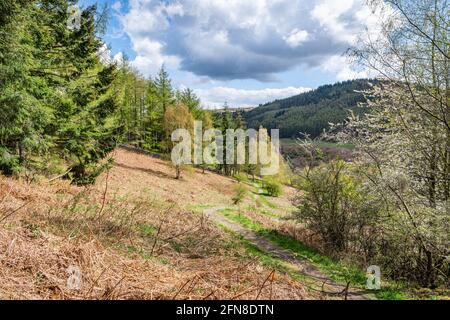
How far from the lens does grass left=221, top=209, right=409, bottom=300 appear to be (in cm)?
715

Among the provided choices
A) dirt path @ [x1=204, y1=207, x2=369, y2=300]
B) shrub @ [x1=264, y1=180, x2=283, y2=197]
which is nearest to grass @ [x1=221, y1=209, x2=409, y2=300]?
dirt path @ [x1=204, y1=207, x2=369, y2=300]

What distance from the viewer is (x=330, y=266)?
9.28 m

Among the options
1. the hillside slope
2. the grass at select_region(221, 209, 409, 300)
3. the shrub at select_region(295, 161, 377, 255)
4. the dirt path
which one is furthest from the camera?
the shrub at select_region(295, 161, 377, 255)

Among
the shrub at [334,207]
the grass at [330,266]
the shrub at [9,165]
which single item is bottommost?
the grass at [330,266]

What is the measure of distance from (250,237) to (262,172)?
1363 inches

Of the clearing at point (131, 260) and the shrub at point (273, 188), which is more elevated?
the clearing at point (131, 260)

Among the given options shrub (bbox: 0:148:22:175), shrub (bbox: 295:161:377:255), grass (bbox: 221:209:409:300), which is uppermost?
shrub (bbox: 0:148:22:175)

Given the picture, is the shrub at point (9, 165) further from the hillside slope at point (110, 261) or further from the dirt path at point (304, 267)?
the dirt path at point (304, 267)

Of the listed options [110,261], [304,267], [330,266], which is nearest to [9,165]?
[110,261]

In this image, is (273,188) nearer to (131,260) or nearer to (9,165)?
(9,165)

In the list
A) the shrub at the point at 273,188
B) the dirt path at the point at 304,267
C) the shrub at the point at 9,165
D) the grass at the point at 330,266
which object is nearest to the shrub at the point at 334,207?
the grass at the point at 330,266

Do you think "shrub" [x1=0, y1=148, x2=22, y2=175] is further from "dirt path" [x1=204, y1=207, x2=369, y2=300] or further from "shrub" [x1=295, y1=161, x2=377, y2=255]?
"shrub" [x1=295, y1=161, x2=377, y2=255]

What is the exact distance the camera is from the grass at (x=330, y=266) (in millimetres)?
7155
